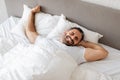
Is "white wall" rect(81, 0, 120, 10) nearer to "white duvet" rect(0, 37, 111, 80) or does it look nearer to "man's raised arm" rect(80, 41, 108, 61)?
"man's raised arm" rect(80, 41, 108, 61)

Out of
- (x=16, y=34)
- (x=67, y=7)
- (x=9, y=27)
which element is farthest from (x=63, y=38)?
(x=9, y=27)

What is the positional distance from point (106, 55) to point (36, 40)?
0.67 meters

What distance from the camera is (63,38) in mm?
1643

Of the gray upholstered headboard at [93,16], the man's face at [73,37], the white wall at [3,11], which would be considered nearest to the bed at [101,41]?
the gray upholstered headboard at [93,16]

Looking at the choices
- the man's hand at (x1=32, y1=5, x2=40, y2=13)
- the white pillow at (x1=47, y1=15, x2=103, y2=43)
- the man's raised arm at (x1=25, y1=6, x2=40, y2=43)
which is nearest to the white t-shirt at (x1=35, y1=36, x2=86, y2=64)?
the white pillow at (x1=47, y1=15, x2=103, y2=43)

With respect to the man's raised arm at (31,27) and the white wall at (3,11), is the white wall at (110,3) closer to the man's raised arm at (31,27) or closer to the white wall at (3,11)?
the man's raised arm at (31,27)

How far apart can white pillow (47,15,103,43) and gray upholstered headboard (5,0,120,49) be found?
2.4 inches

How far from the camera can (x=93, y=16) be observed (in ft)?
5.54

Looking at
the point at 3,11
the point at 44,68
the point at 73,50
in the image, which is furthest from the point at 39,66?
the point at 3,11

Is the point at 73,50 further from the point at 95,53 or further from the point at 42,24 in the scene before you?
the point at 42,24

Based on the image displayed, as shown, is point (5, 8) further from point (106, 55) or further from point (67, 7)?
point (106, 55)

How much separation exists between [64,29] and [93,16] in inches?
11.7

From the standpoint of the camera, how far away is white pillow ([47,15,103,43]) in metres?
1.67

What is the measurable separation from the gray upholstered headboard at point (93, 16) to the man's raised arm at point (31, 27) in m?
0.15
